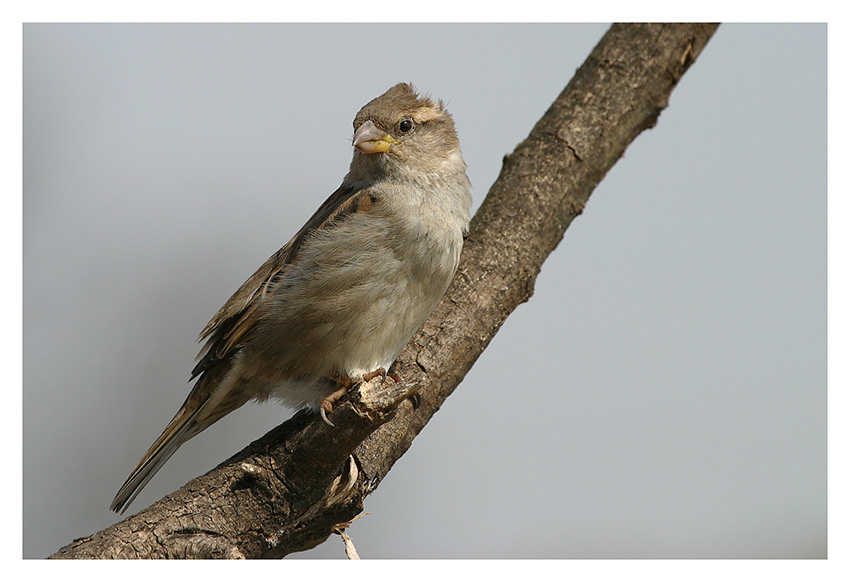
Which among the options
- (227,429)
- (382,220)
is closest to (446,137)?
(382,220)

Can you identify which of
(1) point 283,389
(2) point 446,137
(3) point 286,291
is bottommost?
(1) point 283,389

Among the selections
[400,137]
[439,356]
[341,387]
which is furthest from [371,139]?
[341,387]

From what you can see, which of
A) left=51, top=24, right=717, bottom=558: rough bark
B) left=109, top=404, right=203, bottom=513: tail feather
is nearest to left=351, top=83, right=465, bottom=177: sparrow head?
left=51, top=24, right=717, bottom=558: rough bark

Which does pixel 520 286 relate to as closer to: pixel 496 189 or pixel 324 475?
pixel 496 189

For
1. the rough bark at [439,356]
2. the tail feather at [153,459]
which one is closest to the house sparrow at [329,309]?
the tail feather at [153,459]

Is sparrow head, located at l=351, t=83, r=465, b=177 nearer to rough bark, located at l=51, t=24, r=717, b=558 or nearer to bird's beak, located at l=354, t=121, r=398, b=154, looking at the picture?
bird's beak, located at l=354, t=121, r=398, b=154

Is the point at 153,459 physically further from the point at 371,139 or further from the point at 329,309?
the point at 371,139

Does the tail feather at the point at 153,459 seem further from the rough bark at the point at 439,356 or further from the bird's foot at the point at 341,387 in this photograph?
the bird's foot at the point at 341,387
